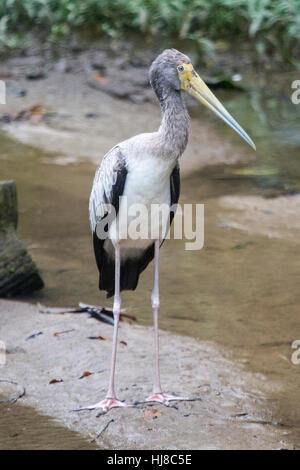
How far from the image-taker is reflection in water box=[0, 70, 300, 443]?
5691 mm

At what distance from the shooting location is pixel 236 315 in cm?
609

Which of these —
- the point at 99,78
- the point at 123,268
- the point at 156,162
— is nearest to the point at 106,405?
the point at 123,268

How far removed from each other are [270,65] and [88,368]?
8667mm

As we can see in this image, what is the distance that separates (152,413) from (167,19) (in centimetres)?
952

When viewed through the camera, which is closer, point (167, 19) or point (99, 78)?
point (99, 78)

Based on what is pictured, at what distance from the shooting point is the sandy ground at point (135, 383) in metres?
4.27

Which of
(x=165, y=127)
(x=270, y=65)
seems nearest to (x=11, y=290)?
(x=165, y=127)

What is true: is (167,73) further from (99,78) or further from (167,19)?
(167,19)

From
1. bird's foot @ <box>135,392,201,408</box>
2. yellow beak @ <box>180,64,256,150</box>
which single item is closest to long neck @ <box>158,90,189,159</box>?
yellow beak @ <box>180,64,256,150</box>

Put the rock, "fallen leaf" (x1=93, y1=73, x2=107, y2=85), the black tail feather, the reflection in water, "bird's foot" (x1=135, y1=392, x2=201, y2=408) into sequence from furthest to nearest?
"fallen leaf" (x1=93, y1=73, x2=107, y2=85) < the rock < the reflection in water < the black tail feather < "bird's foot" (x1=135, y1=392, x2=201, y2=408)

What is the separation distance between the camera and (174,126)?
4.54 m

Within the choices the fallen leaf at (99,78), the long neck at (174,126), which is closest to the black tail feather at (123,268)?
the long neck at (174,126)

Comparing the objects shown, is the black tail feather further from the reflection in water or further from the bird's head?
the bird's head

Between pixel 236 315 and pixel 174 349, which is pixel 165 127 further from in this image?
pixel 236 315
